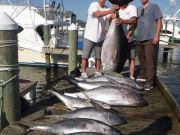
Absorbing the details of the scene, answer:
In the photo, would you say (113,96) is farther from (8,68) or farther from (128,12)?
(128,12)

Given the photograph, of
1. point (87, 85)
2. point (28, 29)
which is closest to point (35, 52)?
point (28, 29)

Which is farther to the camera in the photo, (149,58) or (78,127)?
(149,58)

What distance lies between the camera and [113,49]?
22.5 ft

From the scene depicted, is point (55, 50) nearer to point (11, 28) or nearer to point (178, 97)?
point (178, 97)

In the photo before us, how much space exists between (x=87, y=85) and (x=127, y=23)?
4.95 ft

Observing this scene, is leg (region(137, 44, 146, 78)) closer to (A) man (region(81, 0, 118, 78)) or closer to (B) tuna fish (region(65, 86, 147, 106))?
(A) man (region(81, 0, 118, 78))

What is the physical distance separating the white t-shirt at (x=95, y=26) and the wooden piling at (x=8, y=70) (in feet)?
10.2

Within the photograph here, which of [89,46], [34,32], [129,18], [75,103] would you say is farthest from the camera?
[34,32]

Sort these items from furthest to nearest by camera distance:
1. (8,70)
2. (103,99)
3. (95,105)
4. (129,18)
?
1. (129,18)
2. (103,99)
3. (95,105)
4. (8,70)

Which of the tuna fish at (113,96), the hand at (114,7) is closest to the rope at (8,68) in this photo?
the tuna fish at (113,96)

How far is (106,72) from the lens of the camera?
7070 millimetres

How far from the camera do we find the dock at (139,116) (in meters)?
4.87

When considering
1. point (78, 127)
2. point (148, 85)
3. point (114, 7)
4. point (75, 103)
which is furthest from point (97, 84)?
point (78, 127)

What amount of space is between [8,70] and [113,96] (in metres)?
1.89
